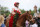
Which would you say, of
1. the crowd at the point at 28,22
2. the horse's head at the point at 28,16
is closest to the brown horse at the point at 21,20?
the horse's head at the point at 28,16

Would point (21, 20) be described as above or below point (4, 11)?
below

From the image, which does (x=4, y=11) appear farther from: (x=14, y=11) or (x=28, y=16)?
(x=28, y=16)

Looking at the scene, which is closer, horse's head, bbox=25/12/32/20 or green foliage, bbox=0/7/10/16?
horse's head, bbox=25/12/32/20

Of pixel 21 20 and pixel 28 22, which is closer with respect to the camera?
pixel 21 20

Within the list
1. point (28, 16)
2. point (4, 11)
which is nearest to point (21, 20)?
point (28, 16)

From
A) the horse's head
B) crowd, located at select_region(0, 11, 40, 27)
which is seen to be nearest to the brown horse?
the horse's head

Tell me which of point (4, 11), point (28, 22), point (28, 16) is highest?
point (4, 11)

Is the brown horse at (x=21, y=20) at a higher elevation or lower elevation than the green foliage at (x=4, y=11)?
lower

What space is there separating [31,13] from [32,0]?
1.28ft

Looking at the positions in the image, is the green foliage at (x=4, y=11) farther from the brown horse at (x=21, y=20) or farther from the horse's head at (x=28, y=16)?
the horse's head at (x=28, y=16)

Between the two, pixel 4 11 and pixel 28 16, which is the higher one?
A: pixel 4 11

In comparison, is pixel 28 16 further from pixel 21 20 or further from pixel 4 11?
pixel 4 11

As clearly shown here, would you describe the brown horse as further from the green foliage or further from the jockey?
the green foliage


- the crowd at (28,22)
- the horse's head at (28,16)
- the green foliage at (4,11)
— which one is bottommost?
the crowd at (28,22)
